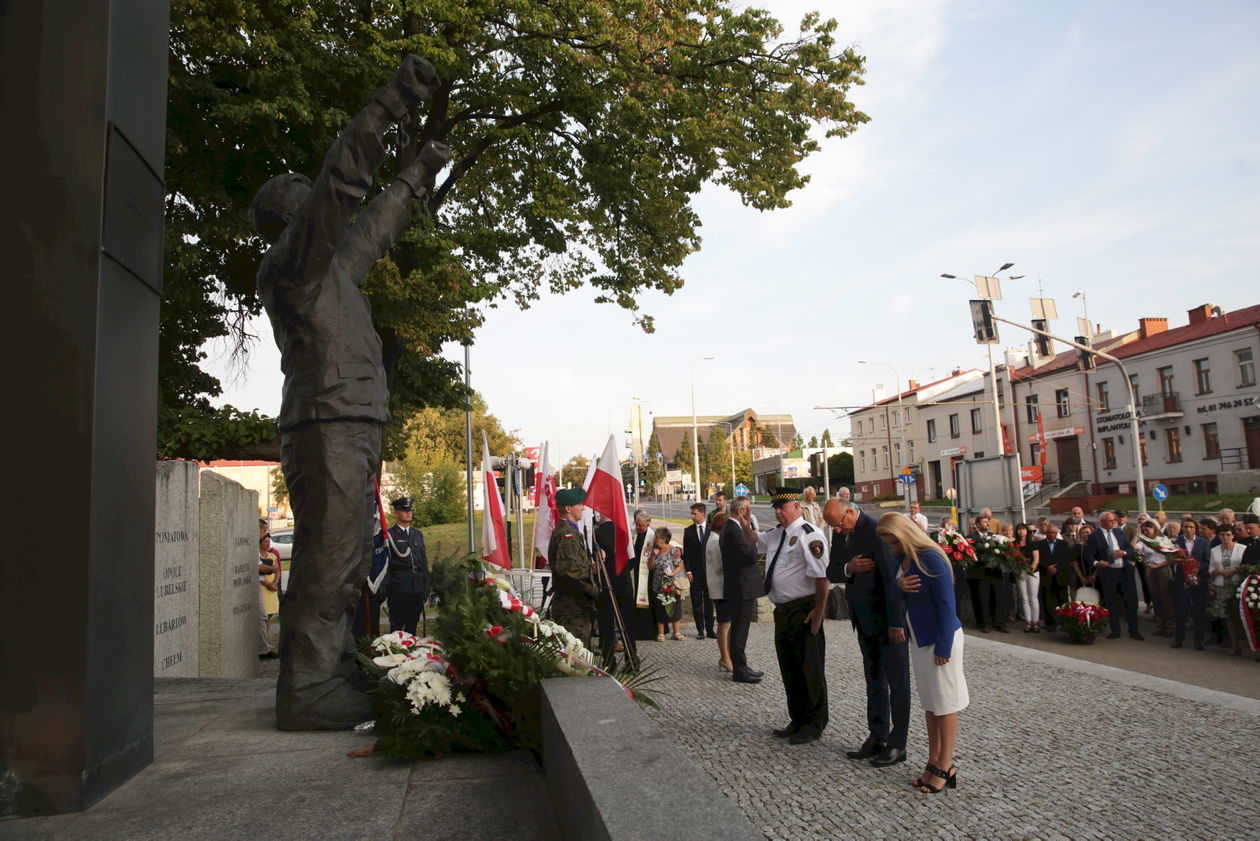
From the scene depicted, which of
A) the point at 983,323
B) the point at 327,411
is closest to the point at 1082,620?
the point at 327,411

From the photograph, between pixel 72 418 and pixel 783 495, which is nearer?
pixel 72 418

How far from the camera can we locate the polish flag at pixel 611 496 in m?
10.1

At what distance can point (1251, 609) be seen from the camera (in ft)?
33.3

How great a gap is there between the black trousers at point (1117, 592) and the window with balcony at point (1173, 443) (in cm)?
3490

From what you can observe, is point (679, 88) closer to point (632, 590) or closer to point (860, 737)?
point (632, 590)

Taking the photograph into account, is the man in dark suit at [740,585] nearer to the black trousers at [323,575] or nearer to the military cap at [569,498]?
the military cap at [569,498]

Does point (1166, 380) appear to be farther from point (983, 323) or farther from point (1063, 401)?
point (983, 323)

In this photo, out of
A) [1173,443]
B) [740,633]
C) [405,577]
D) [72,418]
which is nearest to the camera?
[72,418]

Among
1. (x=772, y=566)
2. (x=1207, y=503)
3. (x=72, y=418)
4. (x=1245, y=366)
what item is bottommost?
(x=1207, y=503)

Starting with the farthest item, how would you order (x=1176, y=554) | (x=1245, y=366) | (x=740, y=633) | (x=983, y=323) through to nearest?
(x=1245, y=366) < (x=983, y=323) < (x=1176, y=554) < (x=740, y=633)

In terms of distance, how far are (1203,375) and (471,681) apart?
45851 millimetres

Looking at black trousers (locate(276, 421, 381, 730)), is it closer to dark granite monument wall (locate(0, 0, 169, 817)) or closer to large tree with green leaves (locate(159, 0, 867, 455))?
dark granite monument wall (locate(0, 0, 169, 817))

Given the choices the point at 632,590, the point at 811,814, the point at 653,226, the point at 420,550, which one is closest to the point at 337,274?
the point at 811,814

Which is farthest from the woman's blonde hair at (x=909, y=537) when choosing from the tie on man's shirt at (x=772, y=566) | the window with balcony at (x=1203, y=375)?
the window with balcony at (x=1203, y=375)
